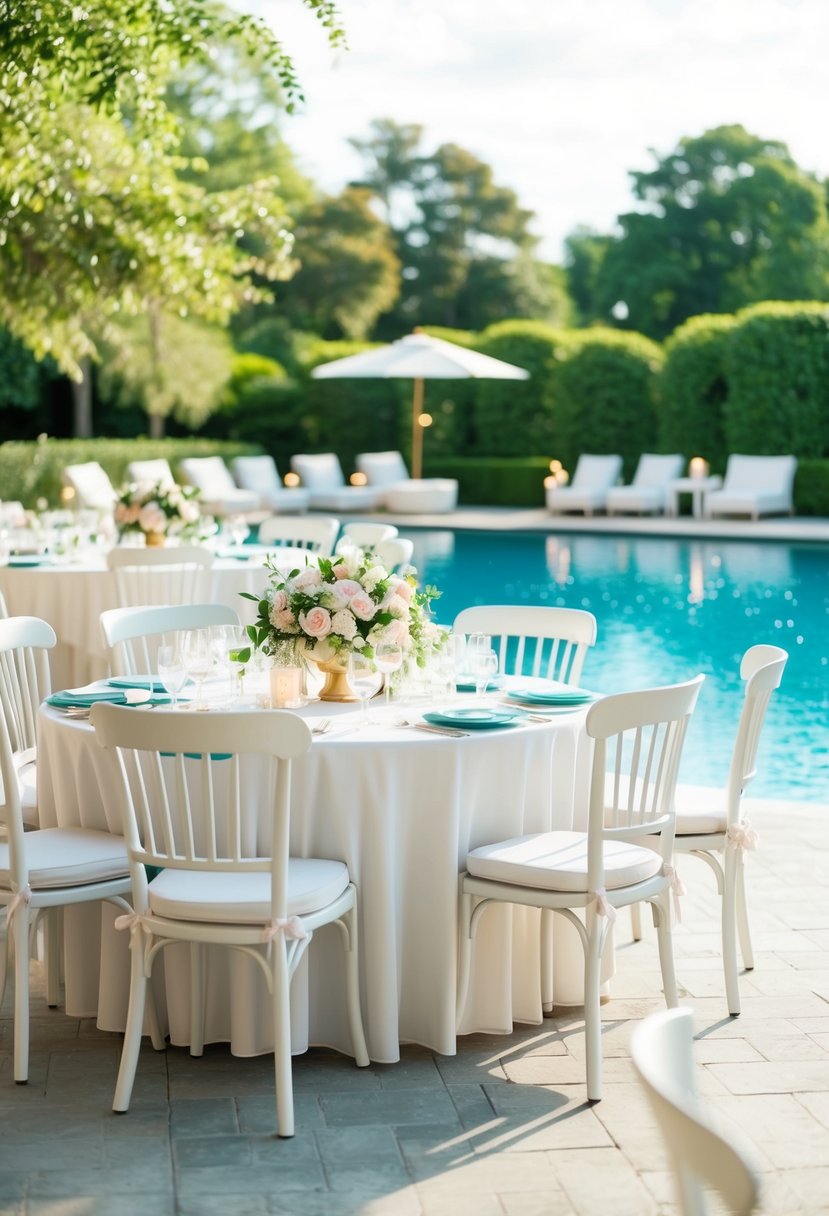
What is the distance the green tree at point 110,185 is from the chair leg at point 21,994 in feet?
13.1

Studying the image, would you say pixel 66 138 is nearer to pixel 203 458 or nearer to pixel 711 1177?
pixel 711 1177

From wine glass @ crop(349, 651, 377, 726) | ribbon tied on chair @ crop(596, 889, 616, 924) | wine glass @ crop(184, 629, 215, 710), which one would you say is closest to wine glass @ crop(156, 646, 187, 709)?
wine glass @ crop(184, 629, 215, 710)

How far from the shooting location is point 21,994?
389 centimetres

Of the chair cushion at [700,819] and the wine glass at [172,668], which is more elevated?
the wine glass at [172,668]

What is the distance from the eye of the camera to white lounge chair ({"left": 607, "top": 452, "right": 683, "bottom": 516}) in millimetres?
21594

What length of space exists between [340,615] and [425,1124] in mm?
1399

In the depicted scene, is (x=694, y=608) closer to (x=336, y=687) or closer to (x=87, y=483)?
(x=87, y=483)

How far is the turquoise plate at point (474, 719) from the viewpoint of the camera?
4090 millimetres

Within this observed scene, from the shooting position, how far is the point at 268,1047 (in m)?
4.00

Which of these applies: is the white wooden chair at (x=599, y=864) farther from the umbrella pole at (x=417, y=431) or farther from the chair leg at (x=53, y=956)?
the umbrella pole at (x=417, y=431)

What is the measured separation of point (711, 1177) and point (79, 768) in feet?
9.68

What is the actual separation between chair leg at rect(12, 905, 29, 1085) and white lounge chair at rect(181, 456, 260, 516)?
17191 mm

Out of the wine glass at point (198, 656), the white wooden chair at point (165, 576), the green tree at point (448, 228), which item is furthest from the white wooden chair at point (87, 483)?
the green tree at point (448, 228)

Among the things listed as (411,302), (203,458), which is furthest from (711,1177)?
(411,302)
